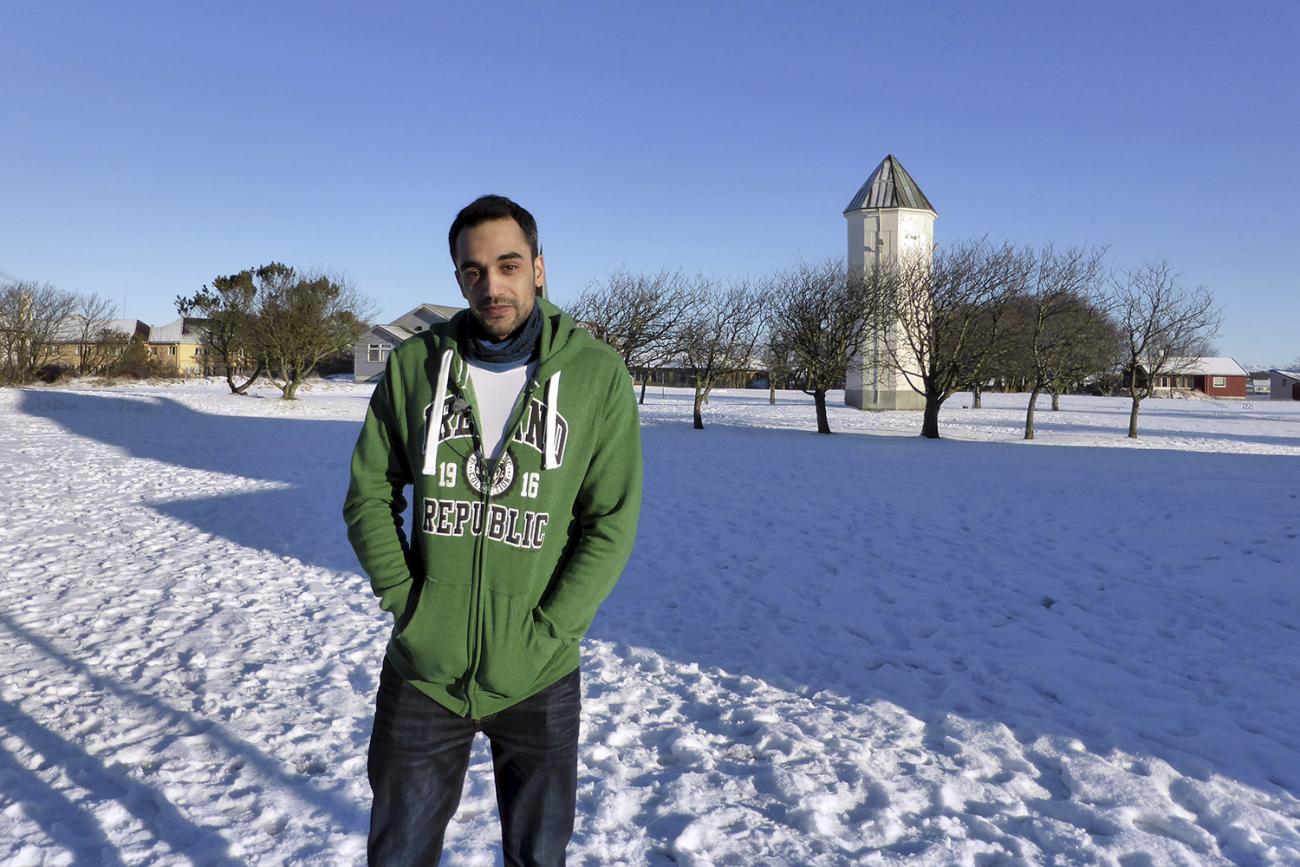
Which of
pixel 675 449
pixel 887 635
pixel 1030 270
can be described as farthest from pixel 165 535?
pixel 1030 270

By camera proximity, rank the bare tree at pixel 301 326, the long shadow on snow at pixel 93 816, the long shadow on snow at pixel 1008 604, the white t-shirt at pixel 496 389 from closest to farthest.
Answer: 1. the white t-shirt at pixel 496 389
2. the long shadow on snow at pixel 93 816
3. the long shadow on snow at pixel 1008 604
4. the bare tree at pixel 301 326

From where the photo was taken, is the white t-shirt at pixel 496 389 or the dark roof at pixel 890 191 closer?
the white t-shirt at pixel 496 389

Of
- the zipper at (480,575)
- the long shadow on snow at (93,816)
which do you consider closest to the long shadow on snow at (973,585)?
the long shadow on snow at (93,816)

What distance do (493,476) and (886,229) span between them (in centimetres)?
4530

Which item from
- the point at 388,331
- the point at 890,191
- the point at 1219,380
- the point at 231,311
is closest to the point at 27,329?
the point at 231,311

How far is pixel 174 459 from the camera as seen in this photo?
53.7 ft

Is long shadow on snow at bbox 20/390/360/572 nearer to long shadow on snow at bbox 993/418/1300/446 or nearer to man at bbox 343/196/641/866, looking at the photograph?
man at bbox 343/196/641/866

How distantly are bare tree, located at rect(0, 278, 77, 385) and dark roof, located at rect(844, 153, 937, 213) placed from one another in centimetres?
4033

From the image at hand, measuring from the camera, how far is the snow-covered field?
3348mm

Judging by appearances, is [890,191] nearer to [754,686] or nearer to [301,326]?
[301,326]

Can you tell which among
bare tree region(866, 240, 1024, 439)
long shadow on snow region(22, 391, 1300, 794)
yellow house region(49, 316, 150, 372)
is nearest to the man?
long shadow on snow region(22, 391, 1300, 794)

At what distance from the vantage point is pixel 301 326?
37.4 meters

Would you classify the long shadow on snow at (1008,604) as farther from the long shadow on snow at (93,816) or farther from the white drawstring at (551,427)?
the white drawstring at (551,427)

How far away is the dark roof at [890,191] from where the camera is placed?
145 ft
